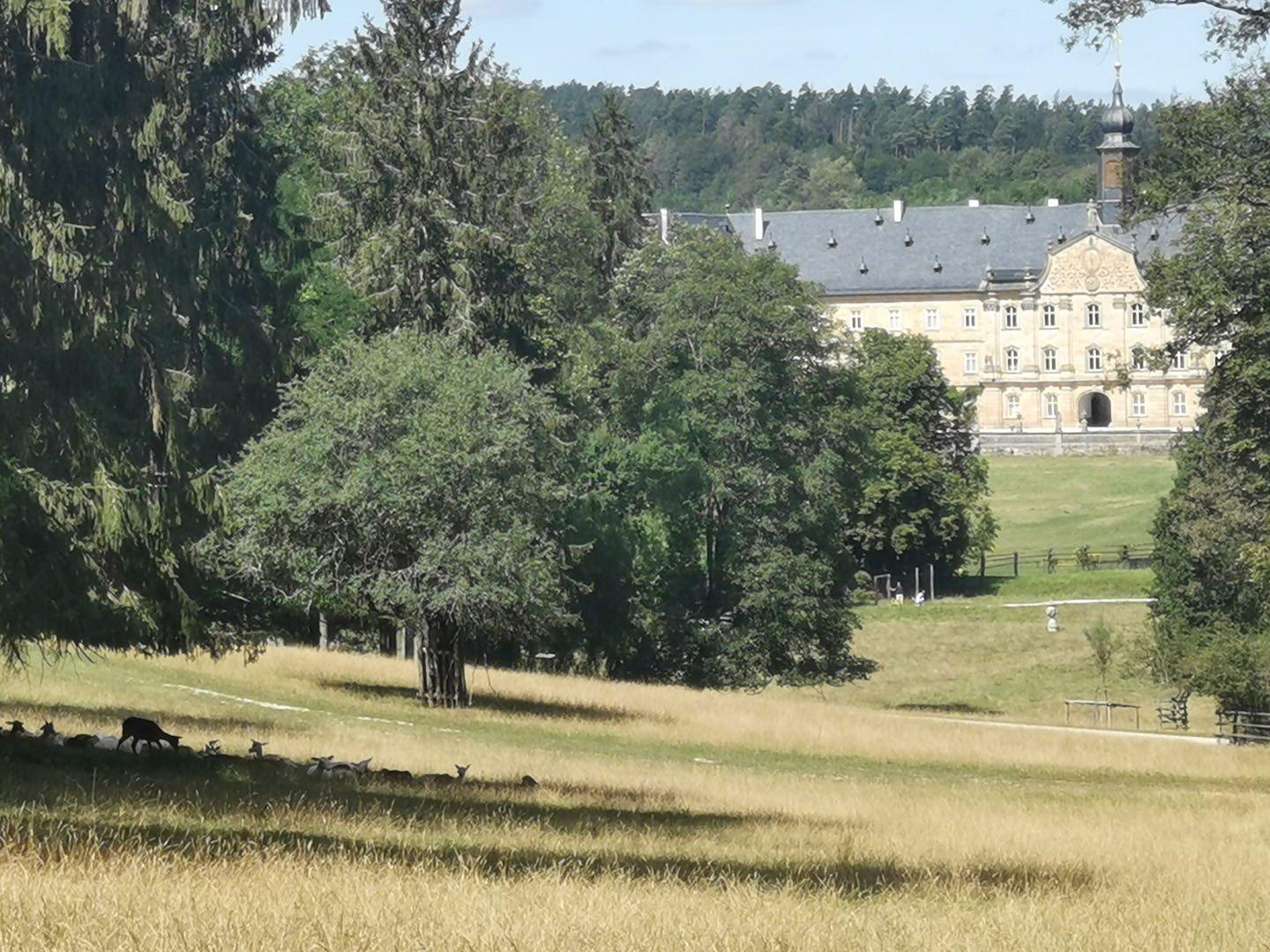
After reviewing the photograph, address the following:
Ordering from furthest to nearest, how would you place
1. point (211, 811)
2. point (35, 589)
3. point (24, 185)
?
point (24, 185) → point (35, 589) → point (211, 811)

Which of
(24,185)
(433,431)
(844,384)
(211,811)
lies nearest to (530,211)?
(844,384)

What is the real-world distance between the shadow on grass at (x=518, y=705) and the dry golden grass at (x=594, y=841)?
1.82m

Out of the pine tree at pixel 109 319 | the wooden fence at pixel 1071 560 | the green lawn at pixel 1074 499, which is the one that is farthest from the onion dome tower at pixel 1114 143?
the pine tree at pixel 109 319

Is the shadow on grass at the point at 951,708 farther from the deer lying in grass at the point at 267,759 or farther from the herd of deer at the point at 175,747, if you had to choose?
the herd of deer at the point at 175,747

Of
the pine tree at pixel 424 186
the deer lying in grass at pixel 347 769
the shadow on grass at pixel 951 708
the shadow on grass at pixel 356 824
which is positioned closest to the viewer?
the shadow on grass at pixel 356 824

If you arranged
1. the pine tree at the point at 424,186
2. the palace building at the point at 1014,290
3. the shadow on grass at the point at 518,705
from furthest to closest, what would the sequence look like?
the palace building at the point at 1014,290 < the pine tree at the point at 424,186 < the shadow on grass at the point at 518,705

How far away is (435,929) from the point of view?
30.9 feet

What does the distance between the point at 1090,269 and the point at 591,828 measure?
144 metres

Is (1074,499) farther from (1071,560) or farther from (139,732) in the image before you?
(139,732)

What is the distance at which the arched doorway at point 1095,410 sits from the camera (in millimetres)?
155375

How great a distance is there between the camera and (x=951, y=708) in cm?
6700

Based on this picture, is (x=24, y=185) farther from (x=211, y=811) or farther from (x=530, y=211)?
(x=530, y=211)

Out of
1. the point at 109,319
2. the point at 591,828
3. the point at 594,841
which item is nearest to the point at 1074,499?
the point at 109,319

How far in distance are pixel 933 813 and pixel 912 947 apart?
12.2m
